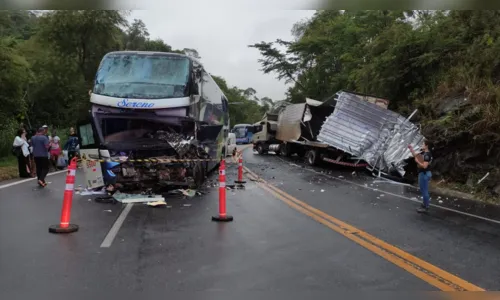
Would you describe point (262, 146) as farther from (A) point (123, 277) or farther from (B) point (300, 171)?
(A) point (123, 277)

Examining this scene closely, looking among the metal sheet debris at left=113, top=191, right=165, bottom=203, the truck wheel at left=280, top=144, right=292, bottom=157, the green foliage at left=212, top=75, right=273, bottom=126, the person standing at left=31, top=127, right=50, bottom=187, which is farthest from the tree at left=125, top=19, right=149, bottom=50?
the green foliage at left=212, top=75, right=273, bottom=126

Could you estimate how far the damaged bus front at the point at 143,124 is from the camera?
11789 mm

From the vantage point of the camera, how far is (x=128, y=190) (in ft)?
39.3

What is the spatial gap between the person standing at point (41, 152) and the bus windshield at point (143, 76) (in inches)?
93.1

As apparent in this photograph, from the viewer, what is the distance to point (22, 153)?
604 inches

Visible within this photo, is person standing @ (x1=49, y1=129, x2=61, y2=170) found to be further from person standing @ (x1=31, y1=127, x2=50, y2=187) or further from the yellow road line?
the yellow road line

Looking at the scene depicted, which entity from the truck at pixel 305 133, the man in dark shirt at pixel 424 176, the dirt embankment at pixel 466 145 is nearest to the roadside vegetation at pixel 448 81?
the dirt embankment at pixel 466 145

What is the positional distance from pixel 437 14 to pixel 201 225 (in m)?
20.0

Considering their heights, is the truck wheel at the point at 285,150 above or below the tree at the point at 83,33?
below

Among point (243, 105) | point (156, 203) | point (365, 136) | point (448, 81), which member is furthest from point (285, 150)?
point (243, 105)

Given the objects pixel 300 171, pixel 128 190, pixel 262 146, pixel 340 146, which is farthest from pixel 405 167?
pixel 262 146

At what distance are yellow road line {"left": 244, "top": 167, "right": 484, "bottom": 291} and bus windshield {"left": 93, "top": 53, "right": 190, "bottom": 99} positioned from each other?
183 inches

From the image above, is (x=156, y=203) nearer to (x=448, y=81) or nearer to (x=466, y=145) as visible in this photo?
(x=466, y=145)

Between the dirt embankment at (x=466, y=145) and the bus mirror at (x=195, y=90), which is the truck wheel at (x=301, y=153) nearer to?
the dirt embankment at (x=466, y=145)
